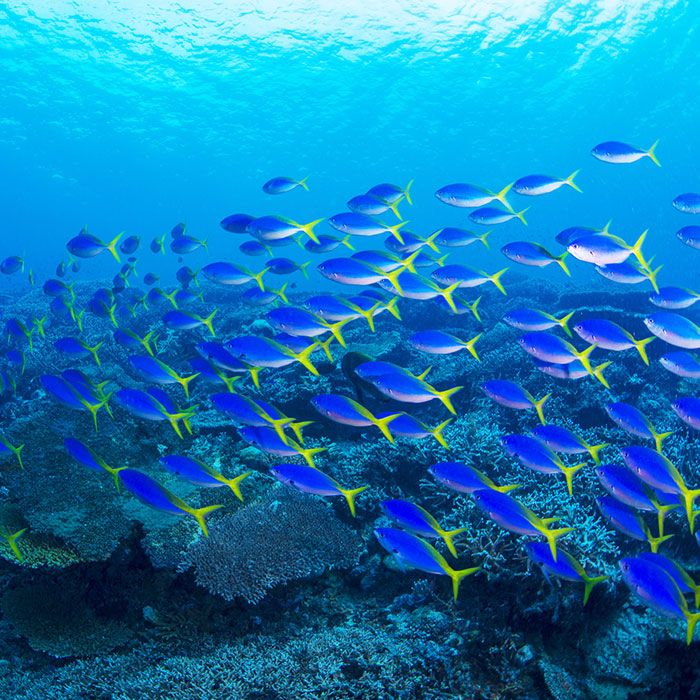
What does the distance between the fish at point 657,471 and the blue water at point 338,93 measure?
104ft

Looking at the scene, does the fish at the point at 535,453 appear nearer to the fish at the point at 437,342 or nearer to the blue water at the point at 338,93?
the fish at the point at 437,342

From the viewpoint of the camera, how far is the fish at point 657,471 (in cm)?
287

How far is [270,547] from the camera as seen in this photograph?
3566mm

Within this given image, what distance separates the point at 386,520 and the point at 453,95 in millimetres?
44041

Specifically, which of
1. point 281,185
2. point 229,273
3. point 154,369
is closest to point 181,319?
point 229,273

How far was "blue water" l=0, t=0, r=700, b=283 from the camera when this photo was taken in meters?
28.4

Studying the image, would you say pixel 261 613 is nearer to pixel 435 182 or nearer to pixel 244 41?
pixel 244 41

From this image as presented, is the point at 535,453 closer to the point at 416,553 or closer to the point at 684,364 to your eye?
the point at 416,553

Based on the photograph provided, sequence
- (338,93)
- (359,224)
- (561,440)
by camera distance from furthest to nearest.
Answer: (338,93) → (359,224) → (561,440)

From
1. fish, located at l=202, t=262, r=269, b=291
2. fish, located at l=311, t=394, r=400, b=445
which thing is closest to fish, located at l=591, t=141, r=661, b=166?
fish, located at l=311, t=394, r=400, b=445

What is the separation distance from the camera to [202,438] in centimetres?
543

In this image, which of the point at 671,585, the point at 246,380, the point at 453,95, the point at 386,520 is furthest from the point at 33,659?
the point at 453,95

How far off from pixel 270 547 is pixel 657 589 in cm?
283

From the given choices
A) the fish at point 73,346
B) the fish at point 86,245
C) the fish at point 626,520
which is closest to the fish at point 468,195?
the fish at point 626,520
